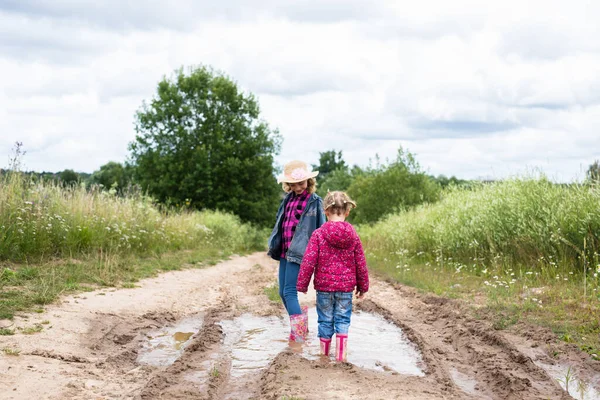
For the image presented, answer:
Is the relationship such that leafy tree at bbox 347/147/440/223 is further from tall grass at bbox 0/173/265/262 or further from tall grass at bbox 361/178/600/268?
tall grass at bbox 0/173/265/262

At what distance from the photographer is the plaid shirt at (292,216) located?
738 cm

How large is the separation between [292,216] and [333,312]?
1384mm

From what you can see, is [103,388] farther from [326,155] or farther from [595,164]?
[326,155]

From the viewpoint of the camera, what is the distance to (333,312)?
6.68 m

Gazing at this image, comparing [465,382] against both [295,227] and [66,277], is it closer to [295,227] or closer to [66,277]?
[295,227]

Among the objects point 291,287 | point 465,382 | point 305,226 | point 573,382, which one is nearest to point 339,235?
point 305,226

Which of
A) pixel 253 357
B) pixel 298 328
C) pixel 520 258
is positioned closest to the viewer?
pixel 253 357

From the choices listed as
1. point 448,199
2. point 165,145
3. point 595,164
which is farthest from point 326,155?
point 595,164

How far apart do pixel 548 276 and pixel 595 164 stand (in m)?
4.55

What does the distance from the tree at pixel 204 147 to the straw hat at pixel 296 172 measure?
1405 inches

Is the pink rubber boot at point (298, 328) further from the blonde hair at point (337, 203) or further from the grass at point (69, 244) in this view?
the grass at point (69, 244)

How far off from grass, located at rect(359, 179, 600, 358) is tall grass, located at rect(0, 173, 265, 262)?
23.1ft

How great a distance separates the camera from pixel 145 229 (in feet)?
57.4

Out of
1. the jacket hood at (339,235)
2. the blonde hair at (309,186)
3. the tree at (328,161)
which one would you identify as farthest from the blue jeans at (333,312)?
the tree at (328,161)
